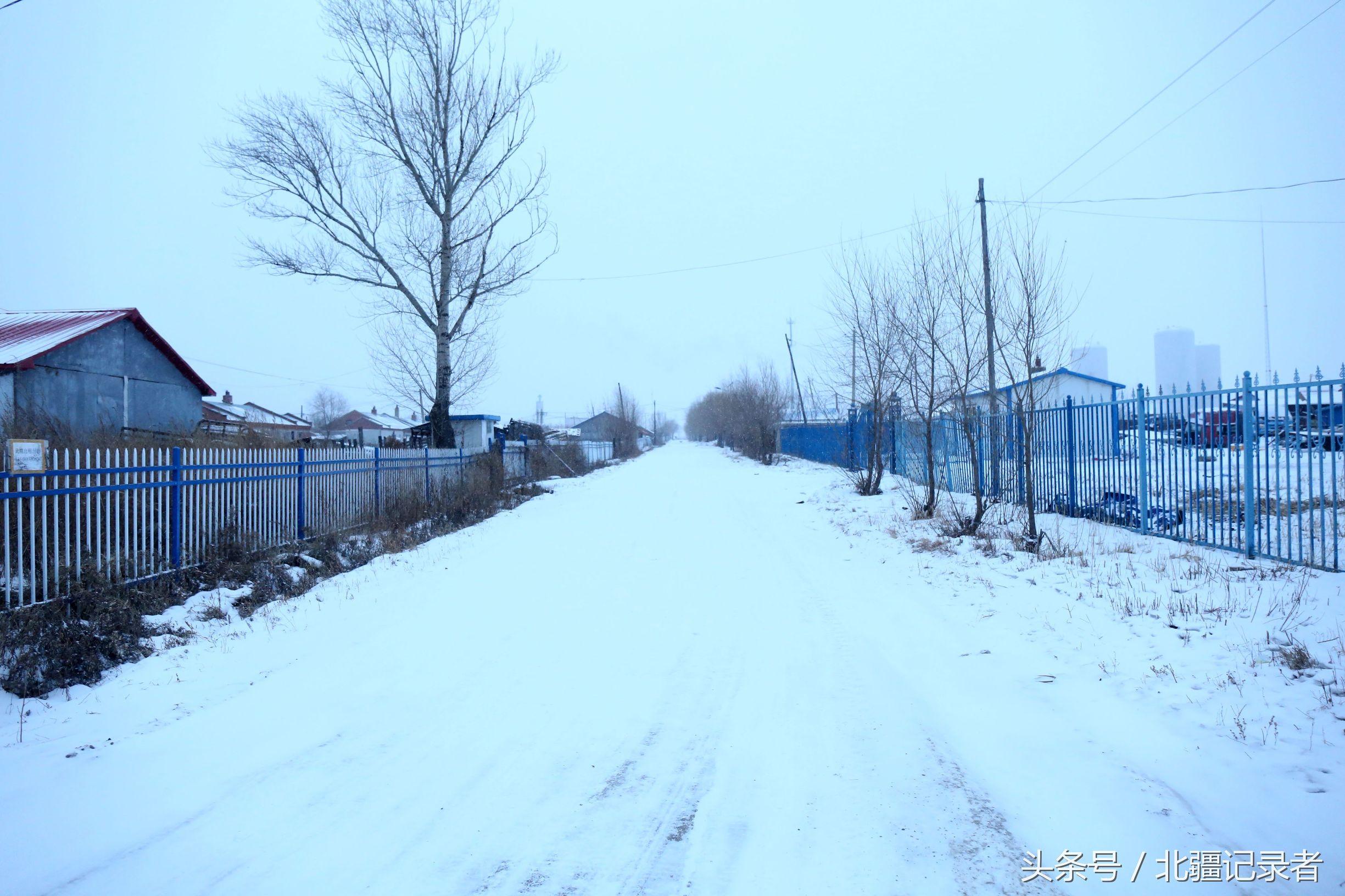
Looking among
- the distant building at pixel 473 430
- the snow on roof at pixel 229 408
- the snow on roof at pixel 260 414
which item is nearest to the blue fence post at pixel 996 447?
the distant building at pixel 473 430

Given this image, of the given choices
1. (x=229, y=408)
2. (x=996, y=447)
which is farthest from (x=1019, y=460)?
(x=229, y=408)

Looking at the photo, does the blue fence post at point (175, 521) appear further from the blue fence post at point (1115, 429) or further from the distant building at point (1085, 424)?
the blue fence post at point (1115, 429)

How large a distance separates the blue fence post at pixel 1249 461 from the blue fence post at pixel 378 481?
12752mm

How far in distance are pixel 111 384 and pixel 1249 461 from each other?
25.2 m

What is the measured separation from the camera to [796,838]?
3.04 meters

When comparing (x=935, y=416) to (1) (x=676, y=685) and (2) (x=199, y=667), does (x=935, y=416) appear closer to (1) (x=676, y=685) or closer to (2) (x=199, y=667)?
(1) (x=676, y=685)

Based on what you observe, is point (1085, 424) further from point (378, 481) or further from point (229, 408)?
point (229, 408)

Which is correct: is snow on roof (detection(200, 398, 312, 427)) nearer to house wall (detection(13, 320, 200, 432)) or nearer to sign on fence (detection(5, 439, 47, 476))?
house wall (detection(13, 320, 200, 432))

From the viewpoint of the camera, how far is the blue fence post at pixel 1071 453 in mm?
10375

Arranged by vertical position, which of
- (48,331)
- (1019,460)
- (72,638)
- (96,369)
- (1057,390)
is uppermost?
(48,331)

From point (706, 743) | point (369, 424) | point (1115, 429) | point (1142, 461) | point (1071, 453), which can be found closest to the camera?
point (706, 743)

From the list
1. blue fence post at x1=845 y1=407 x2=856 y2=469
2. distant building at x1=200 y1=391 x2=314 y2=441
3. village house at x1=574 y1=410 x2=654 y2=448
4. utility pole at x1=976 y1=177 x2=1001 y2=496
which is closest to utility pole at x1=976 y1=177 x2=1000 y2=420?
utility pole at x1=976 y1=177 x2=1001 y2=496

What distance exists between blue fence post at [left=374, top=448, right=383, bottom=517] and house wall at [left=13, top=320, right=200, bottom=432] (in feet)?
17.2

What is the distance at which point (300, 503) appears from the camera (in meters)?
10.5
